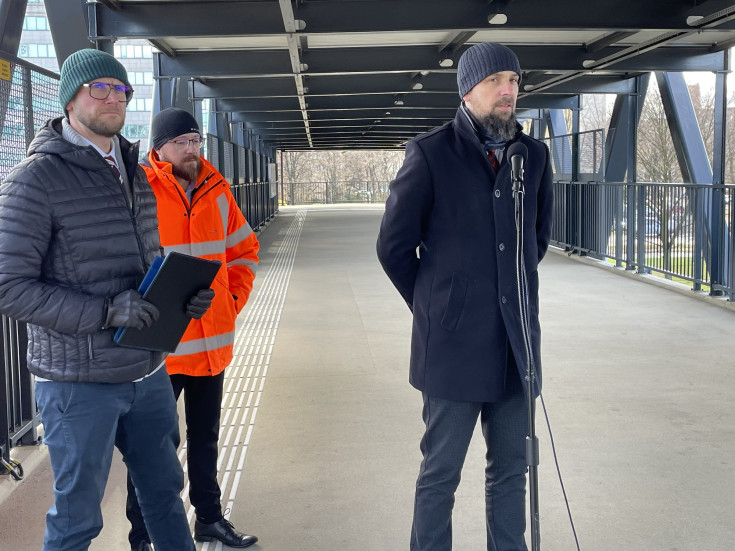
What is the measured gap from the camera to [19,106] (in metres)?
4.54

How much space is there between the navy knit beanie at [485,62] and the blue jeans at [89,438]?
4.71 ft

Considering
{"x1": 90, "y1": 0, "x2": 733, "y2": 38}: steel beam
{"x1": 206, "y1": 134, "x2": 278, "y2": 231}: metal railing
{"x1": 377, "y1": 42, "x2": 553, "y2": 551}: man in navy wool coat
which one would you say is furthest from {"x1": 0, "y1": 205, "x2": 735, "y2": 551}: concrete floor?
{"x1": 206, "y1": 134, "x2": 278, "y2": 231}: metal railing

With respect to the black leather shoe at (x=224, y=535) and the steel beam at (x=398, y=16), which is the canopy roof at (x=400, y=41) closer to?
the steel beam at (x=398, y=16)

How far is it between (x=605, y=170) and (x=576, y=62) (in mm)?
3476

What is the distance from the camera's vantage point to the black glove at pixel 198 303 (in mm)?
2709

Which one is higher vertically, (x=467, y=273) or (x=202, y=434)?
(x=467, y=273)

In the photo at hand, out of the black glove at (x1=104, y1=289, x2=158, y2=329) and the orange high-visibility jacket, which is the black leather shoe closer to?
the orange high-visibility jacket

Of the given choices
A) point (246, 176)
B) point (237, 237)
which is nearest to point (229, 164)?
point (246, 176)

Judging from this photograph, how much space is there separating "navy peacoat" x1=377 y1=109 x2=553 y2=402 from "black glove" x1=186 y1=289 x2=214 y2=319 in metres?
0.67

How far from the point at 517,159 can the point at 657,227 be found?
990cm

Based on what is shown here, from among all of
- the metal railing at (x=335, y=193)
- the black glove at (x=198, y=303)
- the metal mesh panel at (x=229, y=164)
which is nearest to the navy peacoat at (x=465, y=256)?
the black glove at (x=198, y=303)

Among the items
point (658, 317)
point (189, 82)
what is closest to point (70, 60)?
point (658, 317)

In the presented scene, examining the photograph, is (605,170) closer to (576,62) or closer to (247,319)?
(576,62)

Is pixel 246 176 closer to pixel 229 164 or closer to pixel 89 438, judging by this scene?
pixel 229 164
